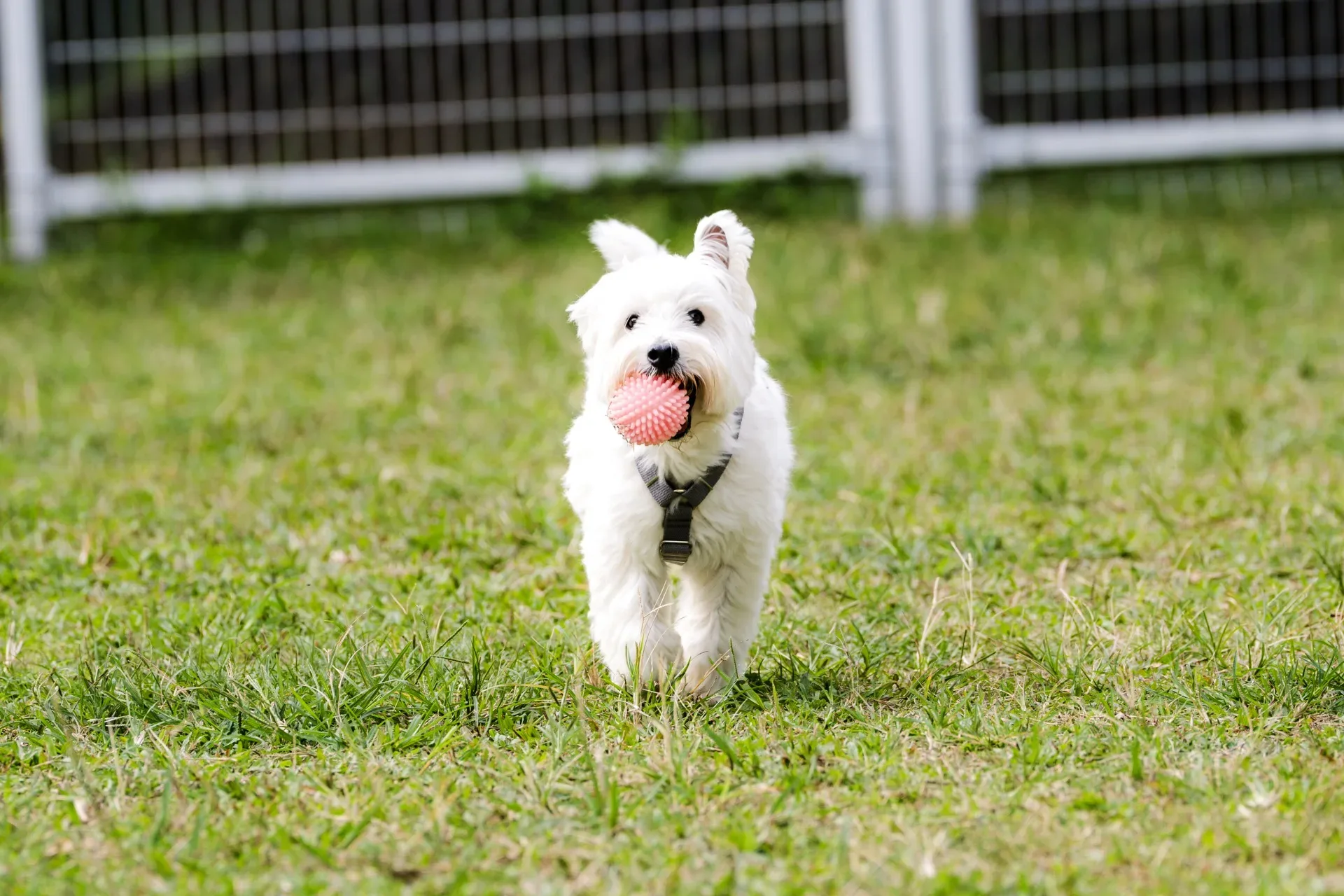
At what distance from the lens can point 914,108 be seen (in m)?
9.27

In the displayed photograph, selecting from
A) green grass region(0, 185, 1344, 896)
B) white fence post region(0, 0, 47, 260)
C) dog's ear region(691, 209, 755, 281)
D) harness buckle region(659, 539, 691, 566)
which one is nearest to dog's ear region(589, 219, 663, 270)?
dog's ear region(691, 209, 755, 281)

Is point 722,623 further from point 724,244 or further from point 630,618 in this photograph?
point 724,244

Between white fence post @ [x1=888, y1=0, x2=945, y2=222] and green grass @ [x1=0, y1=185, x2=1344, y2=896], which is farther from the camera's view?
white fence post @ [x1=888, y1=0, x2=945, y2=222]

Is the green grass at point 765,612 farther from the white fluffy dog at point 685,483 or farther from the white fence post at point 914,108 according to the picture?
the white fence post at point 914,108

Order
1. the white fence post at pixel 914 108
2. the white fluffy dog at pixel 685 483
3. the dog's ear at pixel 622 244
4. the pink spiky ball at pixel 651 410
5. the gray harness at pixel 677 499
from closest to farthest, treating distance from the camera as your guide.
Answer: the pink spiky ball at pixel 651 410 < the white fluffy dog at pixel 685 483 < the gray harness at pixel 677 499 < the dog's ear at pixel 622 244 < the white fence post at pixel 914 108

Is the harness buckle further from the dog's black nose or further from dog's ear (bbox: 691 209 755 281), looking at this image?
dog's ear (bbox: 691 209 755 281)

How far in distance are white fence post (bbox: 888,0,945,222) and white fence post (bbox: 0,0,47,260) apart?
4617mm

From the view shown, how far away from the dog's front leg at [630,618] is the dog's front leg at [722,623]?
0.05 metres

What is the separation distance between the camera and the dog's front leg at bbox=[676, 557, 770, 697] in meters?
3.44

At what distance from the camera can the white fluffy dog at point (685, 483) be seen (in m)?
3.24

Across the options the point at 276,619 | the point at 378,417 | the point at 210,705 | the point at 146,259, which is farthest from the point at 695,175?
the point at 210,705

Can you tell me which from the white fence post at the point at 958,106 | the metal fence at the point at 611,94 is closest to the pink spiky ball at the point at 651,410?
the metal fence at the point at 611,94

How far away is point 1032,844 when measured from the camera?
2637 millimetres

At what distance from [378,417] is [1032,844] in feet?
12.6
